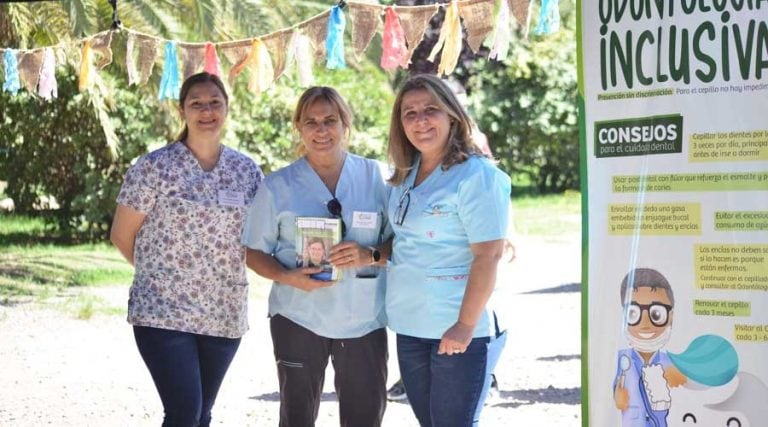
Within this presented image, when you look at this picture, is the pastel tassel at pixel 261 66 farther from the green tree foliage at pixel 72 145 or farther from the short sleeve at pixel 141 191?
the green tree foliage at pixel 72 145

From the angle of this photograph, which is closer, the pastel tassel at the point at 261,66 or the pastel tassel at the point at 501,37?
the pastel tassel at the point at 501,37

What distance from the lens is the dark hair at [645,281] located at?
3.71m

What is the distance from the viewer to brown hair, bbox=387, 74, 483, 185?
172 inches

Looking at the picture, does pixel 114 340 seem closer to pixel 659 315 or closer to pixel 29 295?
pixel 29 295

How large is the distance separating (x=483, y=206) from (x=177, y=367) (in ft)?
4.75

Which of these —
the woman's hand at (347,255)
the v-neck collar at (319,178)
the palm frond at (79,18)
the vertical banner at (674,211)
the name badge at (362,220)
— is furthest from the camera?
the palm frond at (79,18)

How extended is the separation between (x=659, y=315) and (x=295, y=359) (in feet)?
5.20

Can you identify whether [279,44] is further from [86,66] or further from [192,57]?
[86,66]

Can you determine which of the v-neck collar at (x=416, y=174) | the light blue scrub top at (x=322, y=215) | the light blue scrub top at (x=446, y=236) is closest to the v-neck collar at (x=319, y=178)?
the light blue scrub top at (x=322, y=215)

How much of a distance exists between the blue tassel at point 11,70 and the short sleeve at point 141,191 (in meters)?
4.23

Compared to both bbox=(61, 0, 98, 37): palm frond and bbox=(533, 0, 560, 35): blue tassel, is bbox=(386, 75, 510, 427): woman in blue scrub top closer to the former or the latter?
bbox=(533, 0, 560, 35): blue tassel

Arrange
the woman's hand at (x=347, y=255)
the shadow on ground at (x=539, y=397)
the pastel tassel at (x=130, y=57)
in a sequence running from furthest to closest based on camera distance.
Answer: the shadow on ground at (x=539, y=397)
the pastel tassel at (x=130, y=57)
the woman's hand at (x=347, y=255)

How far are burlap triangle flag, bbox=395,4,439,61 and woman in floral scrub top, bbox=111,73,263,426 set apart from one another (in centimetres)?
213

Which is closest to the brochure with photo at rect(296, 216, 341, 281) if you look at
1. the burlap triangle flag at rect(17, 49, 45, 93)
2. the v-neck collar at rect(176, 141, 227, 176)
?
the v-neck collar at rect(176, 141, 227, 176)
